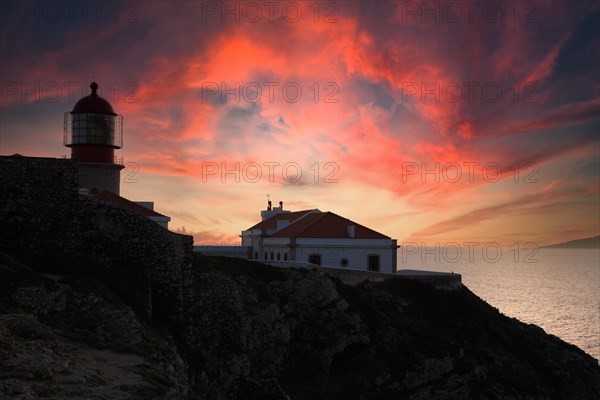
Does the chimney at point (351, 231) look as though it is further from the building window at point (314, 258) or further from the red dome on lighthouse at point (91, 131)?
the red dome on lighthouse at point (91, 131)

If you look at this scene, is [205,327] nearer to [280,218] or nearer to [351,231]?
[351,231]

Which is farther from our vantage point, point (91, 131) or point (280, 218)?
point (280, 218)

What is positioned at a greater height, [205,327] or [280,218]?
[280,218]

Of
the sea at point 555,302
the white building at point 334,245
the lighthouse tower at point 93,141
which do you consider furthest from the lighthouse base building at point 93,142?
the sea at point 555,302

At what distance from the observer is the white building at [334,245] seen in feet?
148

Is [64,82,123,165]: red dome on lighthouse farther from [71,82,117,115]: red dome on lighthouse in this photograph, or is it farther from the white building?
the white building

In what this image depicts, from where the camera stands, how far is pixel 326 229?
1854 inches

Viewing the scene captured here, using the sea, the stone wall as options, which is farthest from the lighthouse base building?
the sea

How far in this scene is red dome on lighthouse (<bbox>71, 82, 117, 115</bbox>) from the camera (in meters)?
42.1

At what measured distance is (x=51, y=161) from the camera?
20.1 metres

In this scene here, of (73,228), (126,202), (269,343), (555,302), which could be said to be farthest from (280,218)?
(555,302)

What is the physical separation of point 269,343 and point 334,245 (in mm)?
16635

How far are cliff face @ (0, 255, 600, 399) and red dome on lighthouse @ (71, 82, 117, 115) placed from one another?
55.3ft

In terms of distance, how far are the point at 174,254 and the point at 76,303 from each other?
550 centimetres
